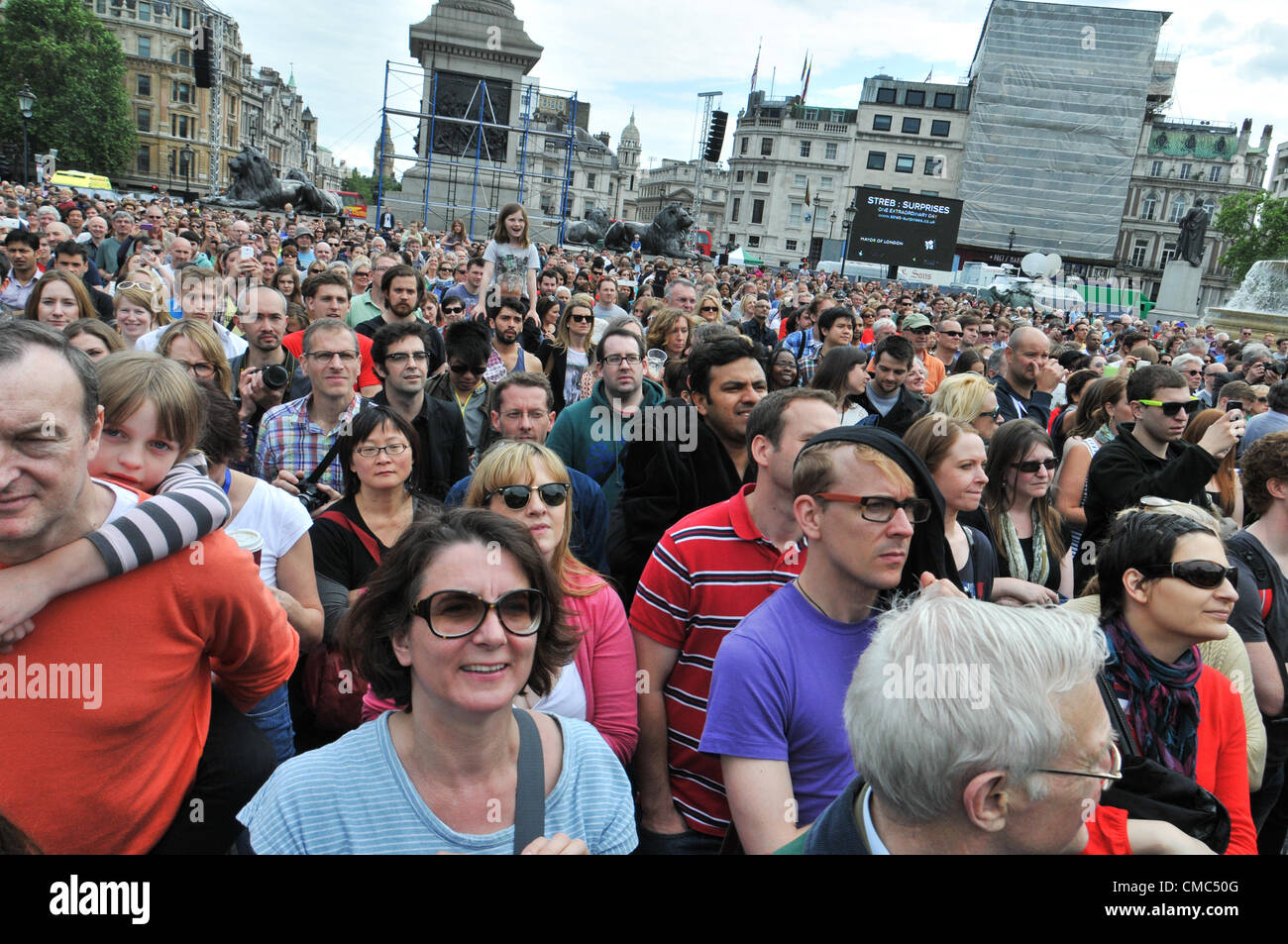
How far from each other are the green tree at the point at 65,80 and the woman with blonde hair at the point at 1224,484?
77.6m

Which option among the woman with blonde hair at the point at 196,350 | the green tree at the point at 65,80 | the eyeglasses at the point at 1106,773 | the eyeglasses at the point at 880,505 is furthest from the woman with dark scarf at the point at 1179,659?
the green tree at the point at 65,80

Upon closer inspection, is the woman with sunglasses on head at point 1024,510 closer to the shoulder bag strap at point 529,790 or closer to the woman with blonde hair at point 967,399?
the woman with blonde hair at point 967,399

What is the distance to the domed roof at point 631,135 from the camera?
133750 mm

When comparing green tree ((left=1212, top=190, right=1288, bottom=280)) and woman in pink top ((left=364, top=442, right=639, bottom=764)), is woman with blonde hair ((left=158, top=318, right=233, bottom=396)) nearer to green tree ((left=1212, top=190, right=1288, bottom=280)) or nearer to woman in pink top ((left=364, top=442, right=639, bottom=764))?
woman in pink top ((left=364, top=442, right=639, bottom=764))

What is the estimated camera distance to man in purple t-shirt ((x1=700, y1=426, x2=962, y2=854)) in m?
2.06

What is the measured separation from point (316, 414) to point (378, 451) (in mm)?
1171

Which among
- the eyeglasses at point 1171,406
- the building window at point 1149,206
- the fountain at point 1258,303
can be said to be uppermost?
the building window at point 1149,206

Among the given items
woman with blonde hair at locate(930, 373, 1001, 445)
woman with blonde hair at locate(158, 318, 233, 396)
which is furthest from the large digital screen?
woman with blonde hair at locate(158, 318, 233, 396)

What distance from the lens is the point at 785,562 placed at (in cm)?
273

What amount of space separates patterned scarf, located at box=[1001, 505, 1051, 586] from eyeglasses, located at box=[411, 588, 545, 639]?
9.36 feet

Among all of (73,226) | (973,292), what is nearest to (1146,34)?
(973,292)
